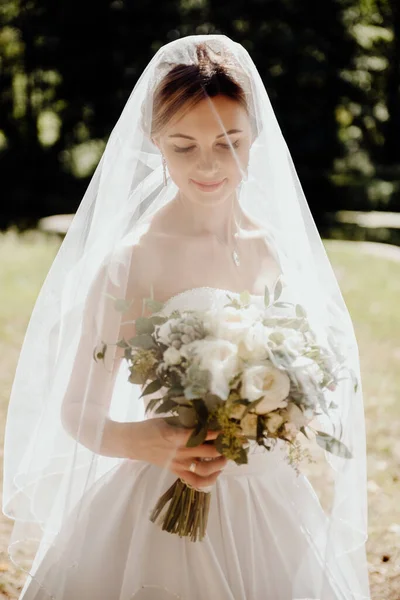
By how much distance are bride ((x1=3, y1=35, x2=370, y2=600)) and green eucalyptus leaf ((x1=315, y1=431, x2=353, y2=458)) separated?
101mm

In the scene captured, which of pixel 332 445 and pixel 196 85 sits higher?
pixel 196 85

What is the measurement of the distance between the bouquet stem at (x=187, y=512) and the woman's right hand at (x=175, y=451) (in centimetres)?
9

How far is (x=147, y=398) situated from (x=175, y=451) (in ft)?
1.41

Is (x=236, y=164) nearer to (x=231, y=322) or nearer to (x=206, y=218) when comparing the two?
(x=206, y=218)

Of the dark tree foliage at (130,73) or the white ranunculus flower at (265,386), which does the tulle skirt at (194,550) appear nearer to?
the white ranunculus flower at (265,386)

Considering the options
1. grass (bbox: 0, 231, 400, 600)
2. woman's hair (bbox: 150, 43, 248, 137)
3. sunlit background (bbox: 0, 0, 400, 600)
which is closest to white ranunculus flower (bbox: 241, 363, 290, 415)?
woman's hair (bbox: 150, 43, 248, 137)

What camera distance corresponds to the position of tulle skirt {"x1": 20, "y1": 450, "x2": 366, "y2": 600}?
2.43 m

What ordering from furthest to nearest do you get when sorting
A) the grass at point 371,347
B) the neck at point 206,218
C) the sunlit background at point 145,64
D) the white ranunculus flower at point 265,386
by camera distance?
1. the sunlit background at point 145,64
2. the grass at point 371,347
3. the neck at point 206,218
4. the white ranunculus flower at point 265,386

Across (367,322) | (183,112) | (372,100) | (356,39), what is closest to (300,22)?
(356,39)

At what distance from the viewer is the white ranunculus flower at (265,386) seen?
6.93 ft

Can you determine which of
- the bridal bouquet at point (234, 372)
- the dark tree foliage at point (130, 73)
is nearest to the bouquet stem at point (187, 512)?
the bridal bouquet at point (234, 372)

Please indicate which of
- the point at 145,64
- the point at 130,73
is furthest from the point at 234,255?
the point at 145,64

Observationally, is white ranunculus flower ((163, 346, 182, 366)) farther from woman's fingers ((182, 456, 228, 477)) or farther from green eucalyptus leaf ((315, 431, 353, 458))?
green eucalyptus leaf ((315, 431, 353, 458))

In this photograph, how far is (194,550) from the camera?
2.46 m
